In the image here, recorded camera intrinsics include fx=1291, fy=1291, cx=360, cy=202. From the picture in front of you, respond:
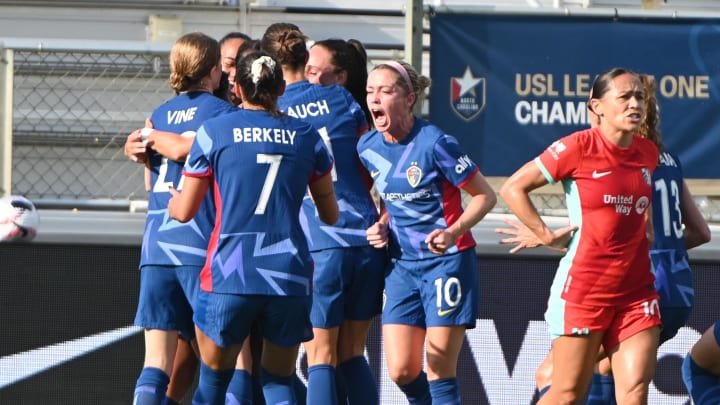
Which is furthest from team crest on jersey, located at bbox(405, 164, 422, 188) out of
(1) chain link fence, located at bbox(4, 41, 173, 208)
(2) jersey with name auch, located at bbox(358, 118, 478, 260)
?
(1) chain link fence, located at bbox(4, 41, 173, 208)

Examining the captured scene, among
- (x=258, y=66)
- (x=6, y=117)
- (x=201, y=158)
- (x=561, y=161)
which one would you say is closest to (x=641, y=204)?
(x=561, y=161)

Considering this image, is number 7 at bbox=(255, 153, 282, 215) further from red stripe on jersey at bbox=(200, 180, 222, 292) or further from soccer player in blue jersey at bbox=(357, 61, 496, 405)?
soccer player in blue jersey at bbox=(357, 61, 496, 405)

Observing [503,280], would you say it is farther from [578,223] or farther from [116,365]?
[116,365]

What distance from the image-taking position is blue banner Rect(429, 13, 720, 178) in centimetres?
747

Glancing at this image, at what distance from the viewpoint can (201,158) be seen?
507cm

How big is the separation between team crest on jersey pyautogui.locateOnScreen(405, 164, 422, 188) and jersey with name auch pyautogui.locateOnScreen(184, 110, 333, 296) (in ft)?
2.94

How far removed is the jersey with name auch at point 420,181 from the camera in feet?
19.2

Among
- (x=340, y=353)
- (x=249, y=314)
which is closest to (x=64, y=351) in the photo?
(x=340, y=353)

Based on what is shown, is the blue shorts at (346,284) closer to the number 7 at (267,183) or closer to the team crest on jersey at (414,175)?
the team crest on jersey at (414,175)

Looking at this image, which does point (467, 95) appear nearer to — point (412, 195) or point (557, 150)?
point (412, 195)

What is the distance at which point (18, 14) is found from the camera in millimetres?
9852

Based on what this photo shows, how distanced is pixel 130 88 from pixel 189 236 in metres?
2.43

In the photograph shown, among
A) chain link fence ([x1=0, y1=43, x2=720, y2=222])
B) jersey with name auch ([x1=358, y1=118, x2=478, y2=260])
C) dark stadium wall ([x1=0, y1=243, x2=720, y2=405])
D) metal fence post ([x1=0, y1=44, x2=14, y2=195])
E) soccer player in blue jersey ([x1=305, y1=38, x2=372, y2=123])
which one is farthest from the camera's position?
chain link fence ([x1=0, y1=43, x2=720, y2=222])

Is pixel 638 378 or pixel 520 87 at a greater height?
pixel 520 87
